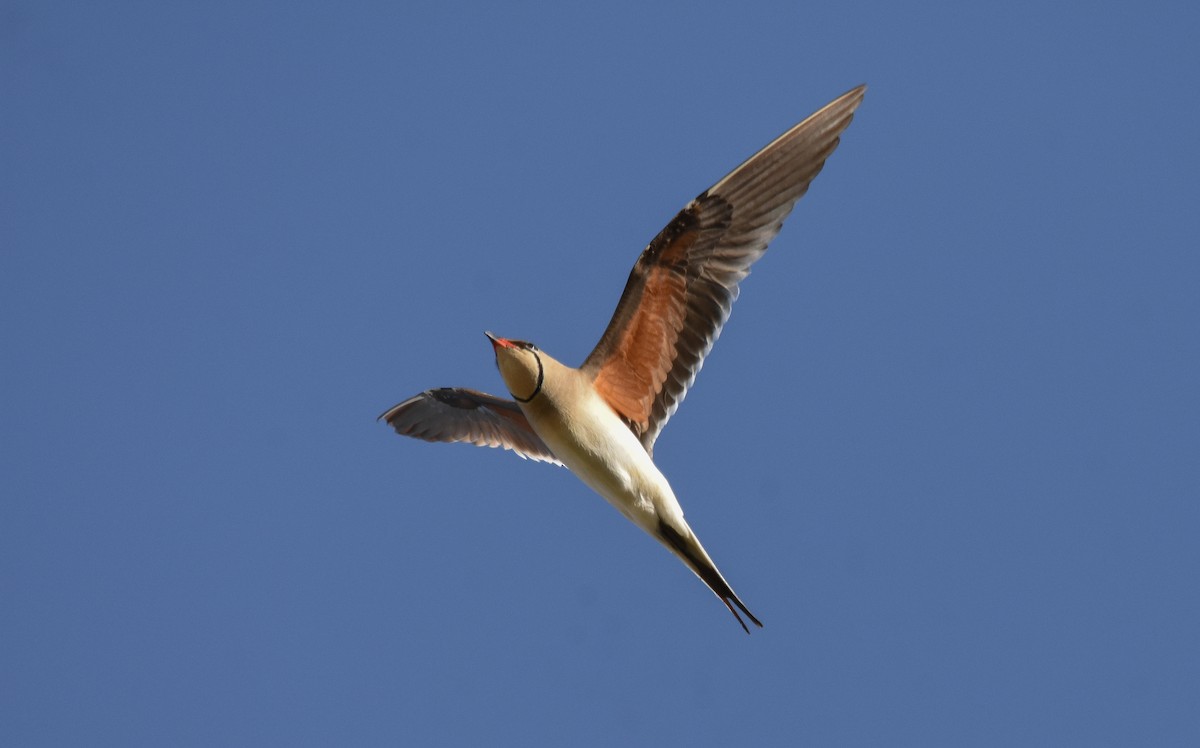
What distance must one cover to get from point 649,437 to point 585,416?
68 cm

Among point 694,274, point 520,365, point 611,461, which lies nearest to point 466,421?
point 520,365

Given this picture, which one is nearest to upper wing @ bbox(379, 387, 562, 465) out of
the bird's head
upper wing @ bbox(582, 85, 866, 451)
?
upper wing @ bbox(582, 85, 866, 451)

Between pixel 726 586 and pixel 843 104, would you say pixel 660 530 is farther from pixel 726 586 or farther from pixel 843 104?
pixel 843 104

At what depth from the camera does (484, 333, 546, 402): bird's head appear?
30.4 feet

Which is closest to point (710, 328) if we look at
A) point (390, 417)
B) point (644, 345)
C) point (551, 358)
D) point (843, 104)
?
point (644, 345)

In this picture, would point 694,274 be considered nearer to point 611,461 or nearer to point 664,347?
point 664,347

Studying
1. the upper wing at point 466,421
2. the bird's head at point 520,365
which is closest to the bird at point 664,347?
the bird's head at point 520,365

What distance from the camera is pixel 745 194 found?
30.8 feet

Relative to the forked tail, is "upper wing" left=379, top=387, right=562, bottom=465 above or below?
above

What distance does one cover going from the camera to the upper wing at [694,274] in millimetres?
9234

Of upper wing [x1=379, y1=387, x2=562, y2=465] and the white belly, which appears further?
upper wing [x1=379, y1=387, x2=562, y2=465]

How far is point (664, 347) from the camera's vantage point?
9.72m

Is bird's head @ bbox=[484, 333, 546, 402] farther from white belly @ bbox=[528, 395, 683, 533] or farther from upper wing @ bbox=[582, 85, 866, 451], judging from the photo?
upper wing @ bbox=[582, 85, 866, 451]

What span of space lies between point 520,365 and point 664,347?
1018mm
